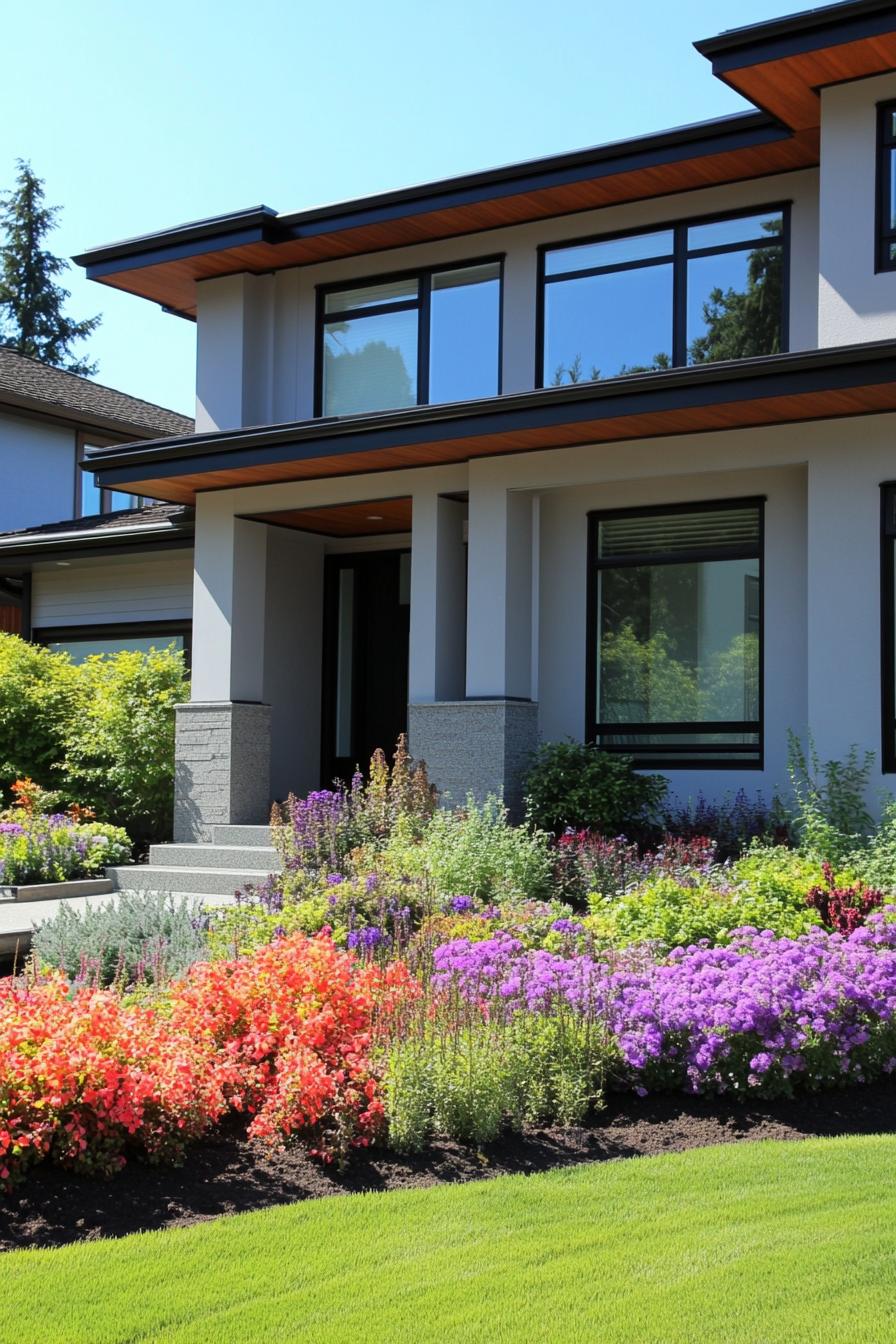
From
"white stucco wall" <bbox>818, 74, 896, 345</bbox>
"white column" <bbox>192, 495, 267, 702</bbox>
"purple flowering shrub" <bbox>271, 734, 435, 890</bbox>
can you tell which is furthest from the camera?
"white column" <bbox>192, 495, 267, 702</bbox>

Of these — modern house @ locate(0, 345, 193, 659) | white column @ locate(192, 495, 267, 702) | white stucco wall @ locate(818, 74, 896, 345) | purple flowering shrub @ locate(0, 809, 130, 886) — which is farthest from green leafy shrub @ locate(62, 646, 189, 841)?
white stucco wall @ locate(818, 74, 896, 345)

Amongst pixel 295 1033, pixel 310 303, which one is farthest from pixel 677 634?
pixel 295 1033

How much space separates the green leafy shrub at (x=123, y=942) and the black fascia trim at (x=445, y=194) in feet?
25.3

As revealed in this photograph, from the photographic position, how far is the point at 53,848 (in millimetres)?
12367

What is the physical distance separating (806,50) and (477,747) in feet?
20.1

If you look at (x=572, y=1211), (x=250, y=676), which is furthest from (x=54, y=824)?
(x=572, y=1211)

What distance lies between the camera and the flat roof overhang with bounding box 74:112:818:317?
12258 millimetres

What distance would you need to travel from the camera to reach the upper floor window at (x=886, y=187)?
11.0 metres

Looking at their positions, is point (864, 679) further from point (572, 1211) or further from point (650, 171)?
point (572, 1211)

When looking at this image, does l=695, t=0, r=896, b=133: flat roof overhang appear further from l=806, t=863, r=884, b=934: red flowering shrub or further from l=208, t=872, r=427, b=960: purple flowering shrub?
l=208, t=872, r=427, b=960: purple flowering shrub

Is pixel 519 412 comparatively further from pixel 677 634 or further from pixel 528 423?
pixel 677 634

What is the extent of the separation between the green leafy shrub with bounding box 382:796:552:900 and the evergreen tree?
34295mm

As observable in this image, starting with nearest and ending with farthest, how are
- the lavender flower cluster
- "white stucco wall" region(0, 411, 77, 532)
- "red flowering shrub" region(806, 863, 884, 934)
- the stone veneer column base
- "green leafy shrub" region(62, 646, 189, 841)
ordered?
the lavender flower cluster, "red flowering shrub" region(806, 863, 884, 934), the stone veneer column base, "green leafy shrub" region(62, 646, 189, 841), "white stucco wall" region(0, 411, 77, 532)

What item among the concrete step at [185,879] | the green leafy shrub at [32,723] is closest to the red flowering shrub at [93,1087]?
the concrete step at [185,879]
